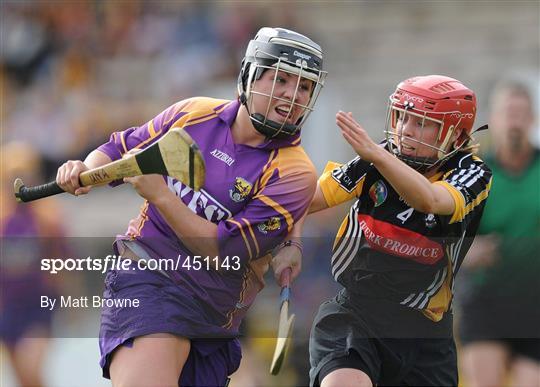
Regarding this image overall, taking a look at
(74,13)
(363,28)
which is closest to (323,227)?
(363,28)

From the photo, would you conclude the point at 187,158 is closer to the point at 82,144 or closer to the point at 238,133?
the point at 238,133

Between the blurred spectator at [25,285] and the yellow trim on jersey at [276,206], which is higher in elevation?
the yellow trim on jersey at [276,206]

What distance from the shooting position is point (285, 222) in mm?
4504

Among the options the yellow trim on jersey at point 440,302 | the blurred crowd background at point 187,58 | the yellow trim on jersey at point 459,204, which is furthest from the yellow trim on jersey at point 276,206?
the blurred crowd background at point 187,58

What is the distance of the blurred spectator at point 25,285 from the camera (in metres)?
7.43

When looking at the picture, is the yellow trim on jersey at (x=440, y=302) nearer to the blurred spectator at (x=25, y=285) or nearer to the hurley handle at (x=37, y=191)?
the hurley handle at (x=37, y=191)

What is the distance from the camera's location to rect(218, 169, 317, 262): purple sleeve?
4.38 meters

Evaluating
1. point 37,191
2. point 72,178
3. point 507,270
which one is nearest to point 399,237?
point 72,178

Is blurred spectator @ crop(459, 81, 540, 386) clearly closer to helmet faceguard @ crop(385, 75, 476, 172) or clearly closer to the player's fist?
helmet faceguard @ crop(385, 75, 476, 172)

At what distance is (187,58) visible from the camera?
39.6 ft

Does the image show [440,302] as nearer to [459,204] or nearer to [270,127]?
[459,204]

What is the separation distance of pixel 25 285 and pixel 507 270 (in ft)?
10.3

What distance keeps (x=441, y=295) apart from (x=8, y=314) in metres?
3.77

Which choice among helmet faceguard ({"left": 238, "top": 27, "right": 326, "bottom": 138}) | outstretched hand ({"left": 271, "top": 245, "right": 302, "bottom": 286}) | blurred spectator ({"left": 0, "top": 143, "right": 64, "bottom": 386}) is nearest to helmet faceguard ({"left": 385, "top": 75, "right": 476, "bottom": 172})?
helmet faceguard ({"left": 238, "top": 27, "right": 326, "bottom": 138})
